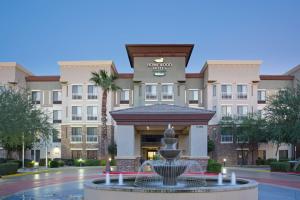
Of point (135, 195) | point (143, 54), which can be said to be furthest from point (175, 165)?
point (143, 54)

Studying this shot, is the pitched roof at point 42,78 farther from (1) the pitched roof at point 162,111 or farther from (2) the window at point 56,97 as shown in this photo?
(1) the pitched roof at point 162,111

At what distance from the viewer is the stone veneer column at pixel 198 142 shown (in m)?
41.2

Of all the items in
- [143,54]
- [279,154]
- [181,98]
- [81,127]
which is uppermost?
[143,54]

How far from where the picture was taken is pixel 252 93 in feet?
224

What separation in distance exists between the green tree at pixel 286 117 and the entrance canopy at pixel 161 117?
432 inches

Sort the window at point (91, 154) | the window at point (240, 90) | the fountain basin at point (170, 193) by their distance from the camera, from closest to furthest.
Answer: the fountain basin at point (170, 193) < the window at point (240, 90) < the window at point (91, 154)

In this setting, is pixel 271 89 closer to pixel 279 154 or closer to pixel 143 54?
pixel 279 154

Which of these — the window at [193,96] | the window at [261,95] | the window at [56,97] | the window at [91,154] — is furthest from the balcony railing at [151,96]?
the window at [261,95]

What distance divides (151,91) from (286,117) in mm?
24128

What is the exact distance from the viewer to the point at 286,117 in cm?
4794

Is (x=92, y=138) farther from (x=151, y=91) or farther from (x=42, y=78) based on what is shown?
(x=42, y=78)

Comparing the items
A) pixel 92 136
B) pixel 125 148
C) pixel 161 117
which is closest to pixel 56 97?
pixel 92 136

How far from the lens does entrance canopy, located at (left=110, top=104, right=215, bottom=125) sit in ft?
133

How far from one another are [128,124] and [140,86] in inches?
1000
